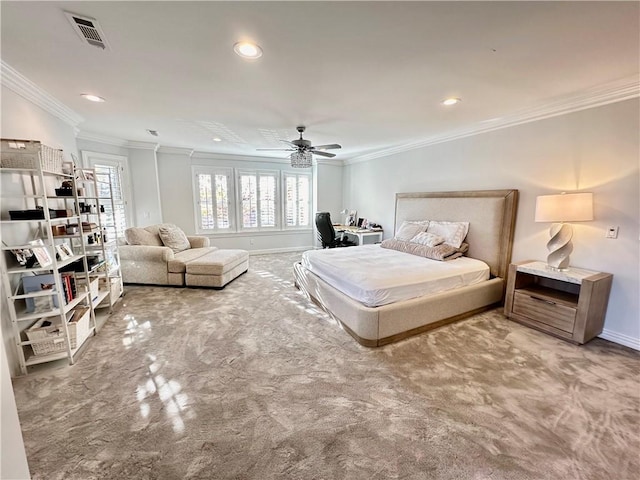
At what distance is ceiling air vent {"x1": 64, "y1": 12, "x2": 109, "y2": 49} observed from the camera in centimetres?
156

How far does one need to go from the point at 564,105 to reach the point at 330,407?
148 inches

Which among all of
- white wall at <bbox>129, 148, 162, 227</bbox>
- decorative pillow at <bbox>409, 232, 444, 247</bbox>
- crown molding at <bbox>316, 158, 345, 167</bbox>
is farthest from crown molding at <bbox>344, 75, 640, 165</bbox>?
white wall at <bbox>129, 148, 162, 227</bbox>

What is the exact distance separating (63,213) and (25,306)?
2.92 ft

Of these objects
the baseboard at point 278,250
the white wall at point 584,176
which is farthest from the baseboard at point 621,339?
the baseboard at point 278,250

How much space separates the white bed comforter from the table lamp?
0.74 m

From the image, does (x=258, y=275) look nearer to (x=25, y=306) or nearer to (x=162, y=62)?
(x=25, y=306)

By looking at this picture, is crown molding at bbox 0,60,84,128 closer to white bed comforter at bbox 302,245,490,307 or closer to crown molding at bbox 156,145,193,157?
crown molding at bbox 156,145,193,157

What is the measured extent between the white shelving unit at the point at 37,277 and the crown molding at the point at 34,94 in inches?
21.8

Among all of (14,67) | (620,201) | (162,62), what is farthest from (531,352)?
(14,67)

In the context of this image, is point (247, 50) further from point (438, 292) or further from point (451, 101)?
point (438, 292)

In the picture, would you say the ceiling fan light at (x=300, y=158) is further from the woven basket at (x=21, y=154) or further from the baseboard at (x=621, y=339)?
the baseboard at (x=621, y=339)

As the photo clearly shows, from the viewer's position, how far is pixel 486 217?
3656 millimetres

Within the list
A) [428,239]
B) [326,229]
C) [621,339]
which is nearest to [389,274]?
[428,239]

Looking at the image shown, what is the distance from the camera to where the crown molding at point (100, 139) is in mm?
4221
